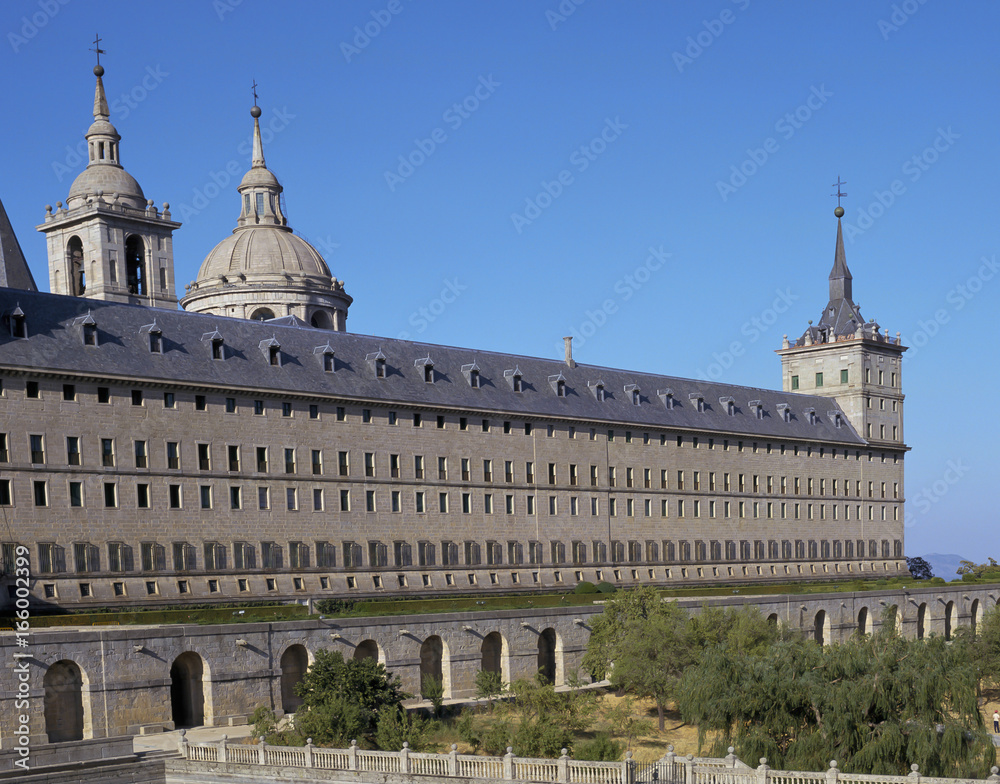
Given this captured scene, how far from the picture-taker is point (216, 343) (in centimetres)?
7162

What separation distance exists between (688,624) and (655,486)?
29415mm

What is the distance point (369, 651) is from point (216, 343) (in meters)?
19.5

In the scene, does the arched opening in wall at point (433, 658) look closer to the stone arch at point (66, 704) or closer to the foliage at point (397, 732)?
the foliage at point (397, 732)

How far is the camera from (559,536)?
8756 centimetres

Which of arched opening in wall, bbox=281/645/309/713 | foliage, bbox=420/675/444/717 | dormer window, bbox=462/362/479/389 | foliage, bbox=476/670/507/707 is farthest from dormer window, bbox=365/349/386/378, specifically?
arched opening in wall, bbox=281/645/309/713

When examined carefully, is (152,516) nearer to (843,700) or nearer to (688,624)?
(688,624)

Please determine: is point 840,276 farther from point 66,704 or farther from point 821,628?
point 66,704

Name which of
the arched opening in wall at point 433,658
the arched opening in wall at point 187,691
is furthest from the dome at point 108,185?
the arched opening in wall at point 187,691

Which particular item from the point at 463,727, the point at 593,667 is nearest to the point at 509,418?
the point at 593,667

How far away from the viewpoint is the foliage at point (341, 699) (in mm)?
48500

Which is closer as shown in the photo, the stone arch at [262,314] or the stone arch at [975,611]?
the stone arch at [975,611]

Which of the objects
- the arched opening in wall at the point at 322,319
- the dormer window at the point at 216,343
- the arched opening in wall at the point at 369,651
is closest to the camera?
the arched opening in wall at the point at 369,651

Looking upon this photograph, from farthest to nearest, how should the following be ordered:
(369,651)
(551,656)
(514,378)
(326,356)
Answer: (514,378) < (326,356) < (551,656) < (369,651)

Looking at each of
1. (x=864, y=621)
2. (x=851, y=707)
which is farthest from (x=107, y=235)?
(x=851, y=707)
